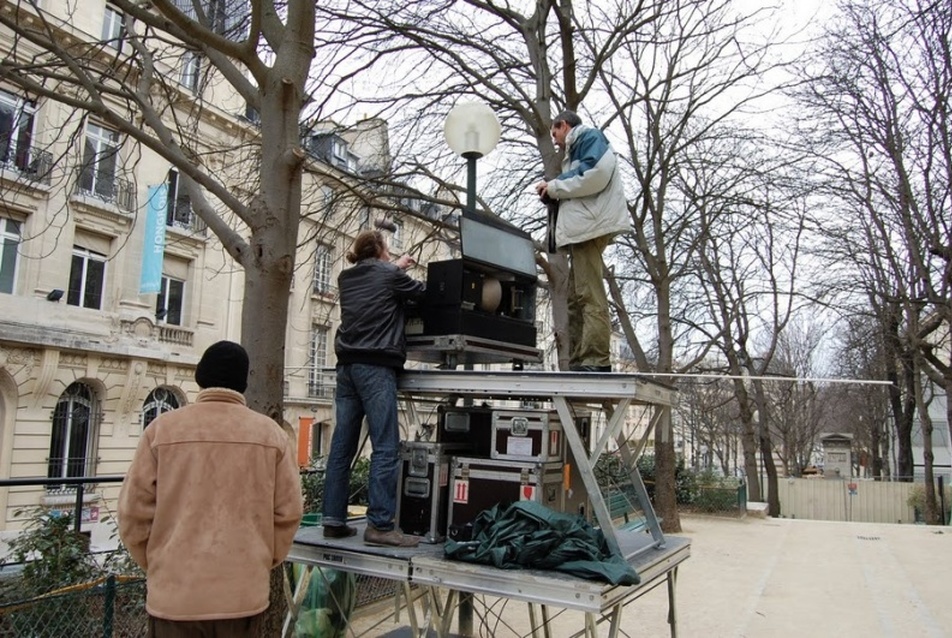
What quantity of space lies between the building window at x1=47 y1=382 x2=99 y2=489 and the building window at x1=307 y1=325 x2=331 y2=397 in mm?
9297

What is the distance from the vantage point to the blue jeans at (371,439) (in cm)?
443

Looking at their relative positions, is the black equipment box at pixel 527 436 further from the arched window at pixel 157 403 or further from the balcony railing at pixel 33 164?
the arched window at pixel 157 403

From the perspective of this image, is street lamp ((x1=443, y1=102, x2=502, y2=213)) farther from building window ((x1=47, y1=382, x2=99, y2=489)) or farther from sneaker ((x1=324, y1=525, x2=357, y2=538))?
building window ((x1=47, y1=382, x2=99, y2=489))

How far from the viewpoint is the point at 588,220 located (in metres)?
4.88

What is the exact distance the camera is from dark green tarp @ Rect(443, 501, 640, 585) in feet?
11.8

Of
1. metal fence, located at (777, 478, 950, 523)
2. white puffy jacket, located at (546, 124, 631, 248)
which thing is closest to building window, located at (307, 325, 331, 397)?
metal fence, located at (777, 478, 950, 523)

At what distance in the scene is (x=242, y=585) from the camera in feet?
9.77

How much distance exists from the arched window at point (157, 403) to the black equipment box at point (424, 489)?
66.9ft

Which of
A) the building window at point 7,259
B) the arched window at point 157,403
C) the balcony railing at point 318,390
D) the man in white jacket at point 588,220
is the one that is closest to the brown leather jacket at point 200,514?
the man in white jacket at point 588,220

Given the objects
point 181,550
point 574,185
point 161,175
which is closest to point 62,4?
point 161,175

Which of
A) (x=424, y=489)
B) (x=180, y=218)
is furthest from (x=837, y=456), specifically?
(x=424, y=489)

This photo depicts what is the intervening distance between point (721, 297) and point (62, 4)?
20481 mm

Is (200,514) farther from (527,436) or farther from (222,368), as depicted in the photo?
(527,436)

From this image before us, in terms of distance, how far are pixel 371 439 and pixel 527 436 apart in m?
0.97
